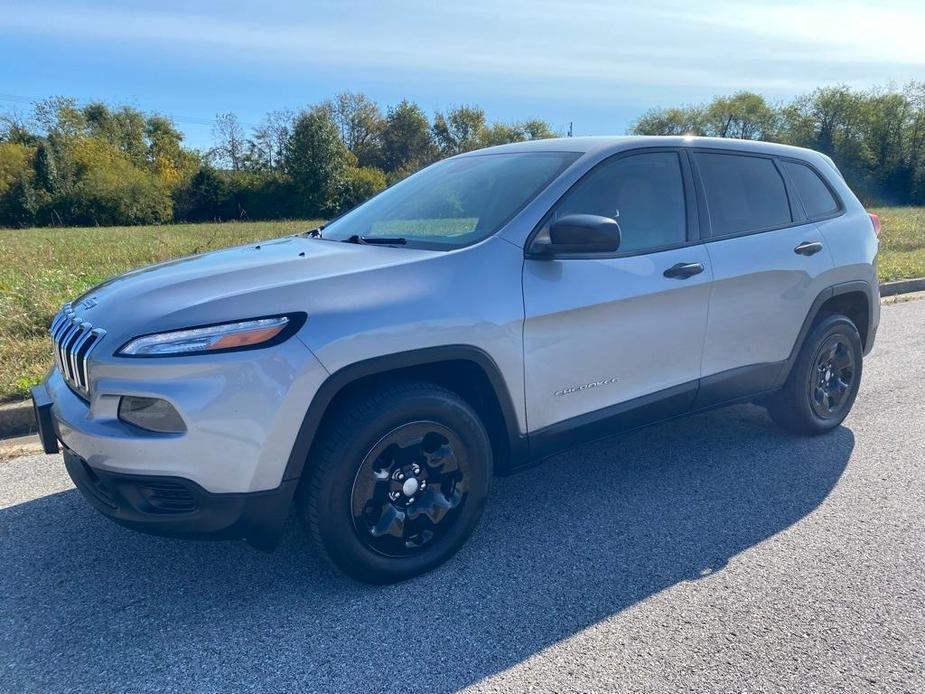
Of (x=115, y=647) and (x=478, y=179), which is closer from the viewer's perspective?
(x=115, y=647)

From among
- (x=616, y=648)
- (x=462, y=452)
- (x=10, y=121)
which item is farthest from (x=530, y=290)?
(x=10, y=121)

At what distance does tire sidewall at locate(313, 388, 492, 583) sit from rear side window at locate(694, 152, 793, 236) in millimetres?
1824

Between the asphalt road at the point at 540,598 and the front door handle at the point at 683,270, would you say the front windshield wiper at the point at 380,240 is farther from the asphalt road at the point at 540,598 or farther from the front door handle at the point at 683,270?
the asphalt road at the point at 540,598

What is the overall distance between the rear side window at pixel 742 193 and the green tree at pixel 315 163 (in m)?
49.1

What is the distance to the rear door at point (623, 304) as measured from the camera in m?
2.94

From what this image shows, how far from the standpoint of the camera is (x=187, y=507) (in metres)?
2.41

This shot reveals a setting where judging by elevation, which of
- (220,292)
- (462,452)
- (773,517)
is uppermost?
(220,292)

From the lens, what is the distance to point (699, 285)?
136 inches

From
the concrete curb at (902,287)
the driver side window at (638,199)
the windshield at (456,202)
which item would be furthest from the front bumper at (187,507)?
the concrete curb at (902,287)

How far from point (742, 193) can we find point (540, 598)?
252 centimetres

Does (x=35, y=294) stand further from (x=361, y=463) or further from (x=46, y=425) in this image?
(x=361, y=463)

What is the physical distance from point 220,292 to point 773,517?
9.00 feet

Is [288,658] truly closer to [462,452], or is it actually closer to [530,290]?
[462,452]

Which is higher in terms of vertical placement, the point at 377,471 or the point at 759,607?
the point at 377,471
